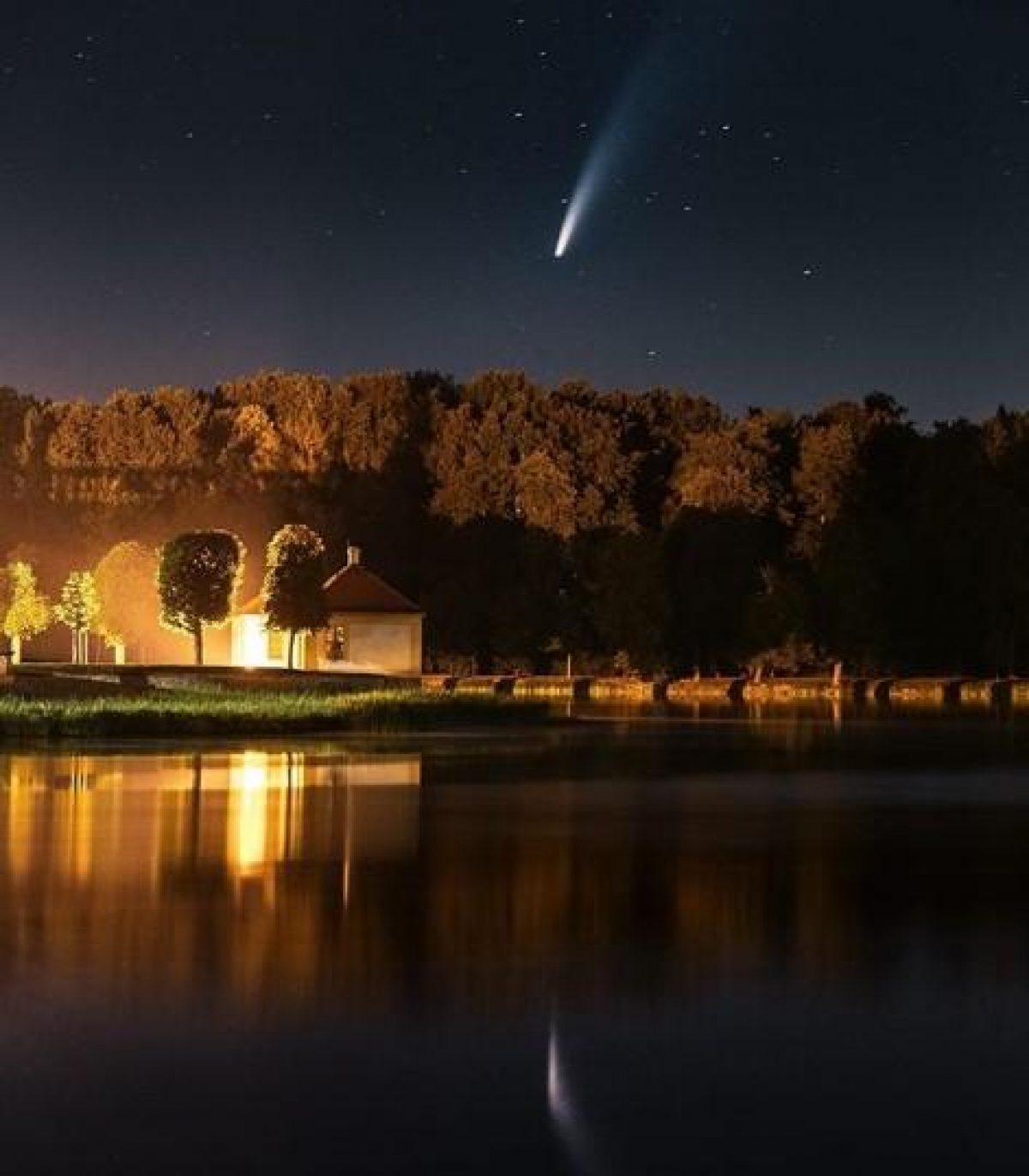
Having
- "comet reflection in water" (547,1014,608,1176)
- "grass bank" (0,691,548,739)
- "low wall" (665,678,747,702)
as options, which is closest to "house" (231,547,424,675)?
"low wall" (665,678,747,702)

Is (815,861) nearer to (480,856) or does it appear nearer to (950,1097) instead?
(480,856)

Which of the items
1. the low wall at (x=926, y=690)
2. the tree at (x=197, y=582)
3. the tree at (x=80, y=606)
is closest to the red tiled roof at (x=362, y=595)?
the tree at (x=197, y=582)

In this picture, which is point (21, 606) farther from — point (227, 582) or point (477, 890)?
point (477, 890)

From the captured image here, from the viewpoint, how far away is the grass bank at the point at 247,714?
35.5 metres

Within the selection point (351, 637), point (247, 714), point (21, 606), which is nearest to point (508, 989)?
point (247, 714)

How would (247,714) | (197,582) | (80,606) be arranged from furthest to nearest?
(80,606) → (197,582) → (247,714)

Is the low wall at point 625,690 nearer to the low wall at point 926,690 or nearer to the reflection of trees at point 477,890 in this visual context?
the low wall at point 926,690

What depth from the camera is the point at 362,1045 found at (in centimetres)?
898

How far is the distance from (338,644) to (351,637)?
2.25ft

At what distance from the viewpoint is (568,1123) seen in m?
7.82

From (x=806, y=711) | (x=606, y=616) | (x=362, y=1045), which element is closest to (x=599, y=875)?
(x=362, y=1045)

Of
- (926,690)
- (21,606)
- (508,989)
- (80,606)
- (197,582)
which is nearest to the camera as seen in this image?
(508,989)

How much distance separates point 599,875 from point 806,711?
1780 inches

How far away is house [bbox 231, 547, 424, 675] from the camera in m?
70.3
